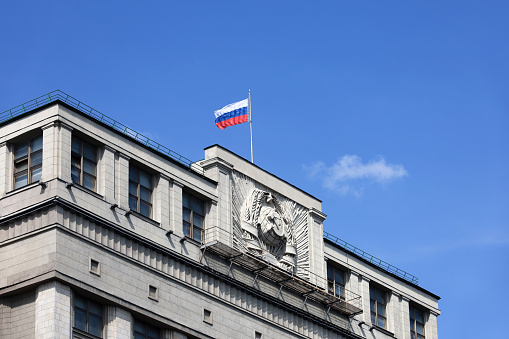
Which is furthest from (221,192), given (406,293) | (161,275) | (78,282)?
(406,293)

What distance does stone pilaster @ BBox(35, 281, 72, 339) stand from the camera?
68.4 m

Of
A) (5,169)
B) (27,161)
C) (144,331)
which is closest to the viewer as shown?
(27,161)

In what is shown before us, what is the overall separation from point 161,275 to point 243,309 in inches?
264

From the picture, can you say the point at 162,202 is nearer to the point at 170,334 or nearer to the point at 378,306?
the point at 170,334

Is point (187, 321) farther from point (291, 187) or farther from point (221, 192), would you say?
point (291, 187)

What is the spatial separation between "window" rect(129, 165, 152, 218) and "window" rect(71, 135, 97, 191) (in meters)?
2.83

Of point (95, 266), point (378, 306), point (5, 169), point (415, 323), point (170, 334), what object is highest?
point (5, 169)

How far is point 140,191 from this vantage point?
7706 cm

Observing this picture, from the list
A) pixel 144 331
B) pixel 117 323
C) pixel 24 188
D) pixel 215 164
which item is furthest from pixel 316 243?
pixel 24 188

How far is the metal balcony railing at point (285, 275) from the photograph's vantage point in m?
79.4

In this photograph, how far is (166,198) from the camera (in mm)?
77875

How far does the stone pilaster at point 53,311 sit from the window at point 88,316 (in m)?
1.10

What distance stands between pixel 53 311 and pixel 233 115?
22063mm

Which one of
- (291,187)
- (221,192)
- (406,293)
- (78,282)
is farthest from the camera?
(406,293)
